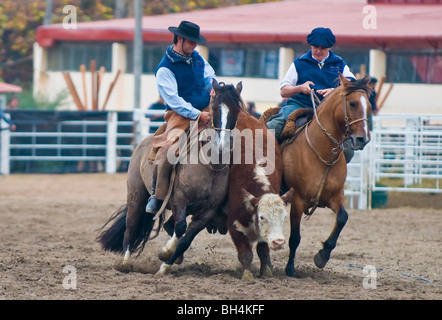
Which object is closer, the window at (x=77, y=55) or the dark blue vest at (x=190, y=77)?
the dark blue vest at (x=190, y=77)

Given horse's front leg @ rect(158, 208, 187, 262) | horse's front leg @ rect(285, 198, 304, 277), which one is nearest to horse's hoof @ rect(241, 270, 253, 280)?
horse's front leg @ rect(285, 198, 304, 277)

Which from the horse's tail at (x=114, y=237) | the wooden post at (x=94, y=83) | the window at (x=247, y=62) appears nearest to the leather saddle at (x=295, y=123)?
the horse's tail at (x=114, y=237)

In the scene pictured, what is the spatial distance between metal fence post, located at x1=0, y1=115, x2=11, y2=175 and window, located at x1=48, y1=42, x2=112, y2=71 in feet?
29.5

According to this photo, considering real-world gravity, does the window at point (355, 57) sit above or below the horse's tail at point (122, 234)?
above

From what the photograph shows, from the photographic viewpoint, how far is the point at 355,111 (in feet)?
21.6

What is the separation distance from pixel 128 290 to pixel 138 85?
44.2ft

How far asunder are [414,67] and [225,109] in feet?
53.2

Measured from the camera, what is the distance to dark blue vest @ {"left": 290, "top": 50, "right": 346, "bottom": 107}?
24.3ft

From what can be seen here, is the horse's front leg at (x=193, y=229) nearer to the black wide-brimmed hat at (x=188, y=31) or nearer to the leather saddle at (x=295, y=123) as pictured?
the leather saddle at (x=295, y=123)

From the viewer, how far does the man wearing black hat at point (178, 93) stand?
6953mm

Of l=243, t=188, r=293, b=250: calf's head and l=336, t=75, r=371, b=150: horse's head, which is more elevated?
l=336, t=75, r=371, b=150: horse's head

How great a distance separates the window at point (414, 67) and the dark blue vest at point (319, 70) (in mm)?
14577

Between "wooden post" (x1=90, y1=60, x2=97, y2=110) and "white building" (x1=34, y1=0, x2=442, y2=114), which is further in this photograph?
"white building" (x1=34, y1=0, x2=442, y2=114)

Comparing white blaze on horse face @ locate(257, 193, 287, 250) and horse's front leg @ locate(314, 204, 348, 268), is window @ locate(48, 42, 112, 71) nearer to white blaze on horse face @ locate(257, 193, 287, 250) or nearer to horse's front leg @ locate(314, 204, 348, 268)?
horse's front leg @ locate(314, 204, 348, 268)
